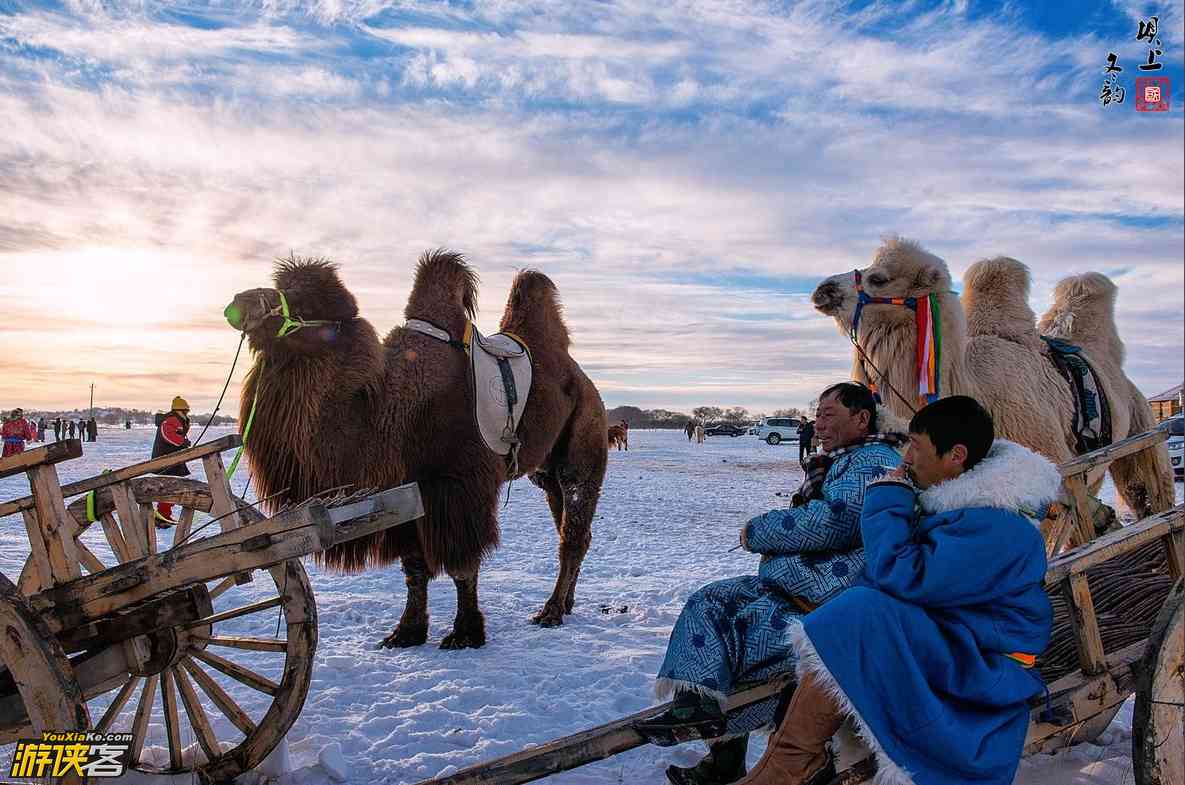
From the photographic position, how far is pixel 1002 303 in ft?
18.5

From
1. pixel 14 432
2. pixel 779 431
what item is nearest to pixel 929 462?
pixel 14 432

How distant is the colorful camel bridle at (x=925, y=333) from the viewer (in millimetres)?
4648

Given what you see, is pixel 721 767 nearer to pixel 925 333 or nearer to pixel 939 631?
pixel 939 631

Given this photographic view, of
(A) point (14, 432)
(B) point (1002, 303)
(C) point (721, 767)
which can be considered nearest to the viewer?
(C) point (721, 767)

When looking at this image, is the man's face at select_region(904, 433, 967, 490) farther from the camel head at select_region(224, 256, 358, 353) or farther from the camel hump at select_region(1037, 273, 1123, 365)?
the camel hump at select_region(1037, 273, 1123, 365)

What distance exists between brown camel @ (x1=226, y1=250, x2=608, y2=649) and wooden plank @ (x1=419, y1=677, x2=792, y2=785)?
2.48 m

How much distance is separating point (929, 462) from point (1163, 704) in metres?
1.05

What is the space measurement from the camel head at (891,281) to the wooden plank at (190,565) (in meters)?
3.33

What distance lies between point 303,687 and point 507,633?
2.86m

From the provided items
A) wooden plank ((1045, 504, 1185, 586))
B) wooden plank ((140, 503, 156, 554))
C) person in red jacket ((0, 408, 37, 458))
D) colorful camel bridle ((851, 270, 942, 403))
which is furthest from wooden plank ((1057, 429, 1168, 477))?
person in red jacket ((0, 408, 37, 458))

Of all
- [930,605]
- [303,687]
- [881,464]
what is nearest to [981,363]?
[881,464]

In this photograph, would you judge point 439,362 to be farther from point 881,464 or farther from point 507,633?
point 881,464

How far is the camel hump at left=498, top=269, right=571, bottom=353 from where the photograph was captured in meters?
7.01

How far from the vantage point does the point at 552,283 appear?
289 inches
